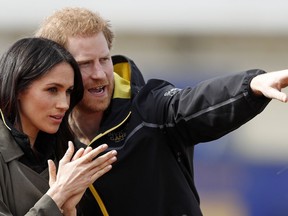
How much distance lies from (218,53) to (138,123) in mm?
3913

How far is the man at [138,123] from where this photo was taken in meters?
2.66

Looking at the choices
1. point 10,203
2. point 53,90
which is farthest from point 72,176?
point 53,90

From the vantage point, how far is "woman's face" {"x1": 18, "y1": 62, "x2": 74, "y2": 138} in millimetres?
2598

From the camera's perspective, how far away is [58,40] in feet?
9.59

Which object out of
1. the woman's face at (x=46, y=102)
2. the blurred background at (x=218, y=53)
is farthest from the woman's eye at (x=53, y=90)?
the blurred background at (x=218, y=53)

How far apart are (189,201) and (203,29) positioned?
14.3ft

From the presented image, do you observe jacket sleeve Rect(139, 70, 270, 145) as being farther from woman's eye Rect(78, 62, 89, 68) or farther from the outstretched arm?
woman's eye Rect(78, 62, 89, 68)

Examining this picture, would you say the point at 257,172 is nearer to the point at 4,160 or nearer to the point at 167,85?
the point at 167,85

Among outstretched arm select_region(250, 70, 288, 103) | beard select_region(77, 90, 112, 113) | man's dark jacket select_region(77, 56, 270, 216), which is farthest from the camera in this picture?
beard select_region(77, 90, 112, 113)

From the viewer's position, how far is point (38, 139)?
2.71m

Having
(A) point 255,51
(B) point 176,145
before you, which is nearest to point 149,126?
(B) point 176,145

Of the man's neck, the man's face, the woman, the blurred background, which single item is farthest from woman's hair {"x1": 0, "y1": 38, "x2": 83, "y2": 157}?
the blurred background

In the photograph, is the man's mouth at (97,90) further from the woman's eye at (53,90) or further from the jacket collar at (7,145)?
the jacket collar at (7,145)

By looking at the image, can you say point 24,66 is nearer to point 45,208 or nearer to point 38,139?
point 38,139
